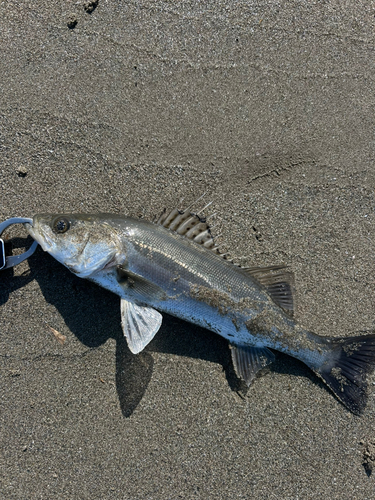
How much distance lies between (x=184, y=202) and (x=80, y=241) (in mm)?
1160

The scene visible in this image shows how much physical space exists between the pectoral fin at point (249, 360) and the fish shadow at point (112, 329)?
0.57 ft

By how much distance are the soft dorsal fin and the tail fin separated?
0.57 m

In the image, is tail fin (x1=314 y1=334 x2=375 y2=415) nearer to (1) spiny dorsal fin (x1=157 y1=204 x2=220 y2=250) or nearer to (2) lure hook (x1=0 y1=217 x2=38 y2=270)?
(1) spiny dorsal fin (x1=157 y1=204 x2=220 y2=250)

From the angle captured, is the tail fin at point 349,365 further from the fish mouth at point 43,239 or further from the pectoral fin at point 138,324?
the fish mouth at point 43,239

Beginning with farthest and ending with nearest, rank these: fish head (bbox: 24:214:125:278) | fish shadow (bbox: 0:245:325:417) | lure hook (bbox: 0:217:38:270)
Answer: fish shadow (bbox: 0:245:325:417) < lure hook (bbox: 0:217:38:270) < fish head (bbox: 24:214:125:278)

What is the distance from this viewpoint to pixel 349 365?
10.7 ft

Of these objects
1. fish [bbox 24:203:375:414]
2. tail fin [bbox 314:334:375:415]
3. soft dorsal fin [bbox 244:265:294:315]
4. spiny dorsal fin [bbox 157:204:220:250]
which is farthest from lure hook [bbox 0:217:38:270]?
tail fin [bbox 314:334:375:415]

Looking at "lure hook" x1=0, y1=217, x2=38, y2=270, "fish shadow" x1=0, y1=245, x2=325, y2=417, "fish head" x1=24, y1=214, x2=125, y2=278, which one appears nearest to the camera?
"fish head" x1=24, y1=214, x2=125, y2=278

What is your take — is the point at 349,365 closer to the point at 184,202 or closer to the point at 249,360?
the point at 249,360

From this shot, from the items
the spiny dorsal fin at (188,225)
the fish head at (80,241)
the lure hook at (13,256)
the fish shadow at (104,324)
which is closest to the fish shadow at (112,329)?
the fish shadow at (104,324)

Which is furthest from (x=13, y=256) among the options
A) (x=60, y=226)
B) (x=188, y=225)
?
(x=188, y=225)

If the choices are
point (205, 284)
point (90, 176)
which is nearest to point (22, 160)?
point (90, 176)

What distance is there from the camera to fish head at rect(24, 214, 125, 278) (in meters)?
3.06

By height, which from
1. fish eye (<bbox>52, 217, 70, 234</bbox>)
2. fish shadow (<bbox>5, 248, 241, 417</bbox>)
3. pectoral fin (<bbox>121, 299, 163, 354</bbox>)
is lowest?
fish shadow (<bbox>5, 248, 241, 417</bbox>)
